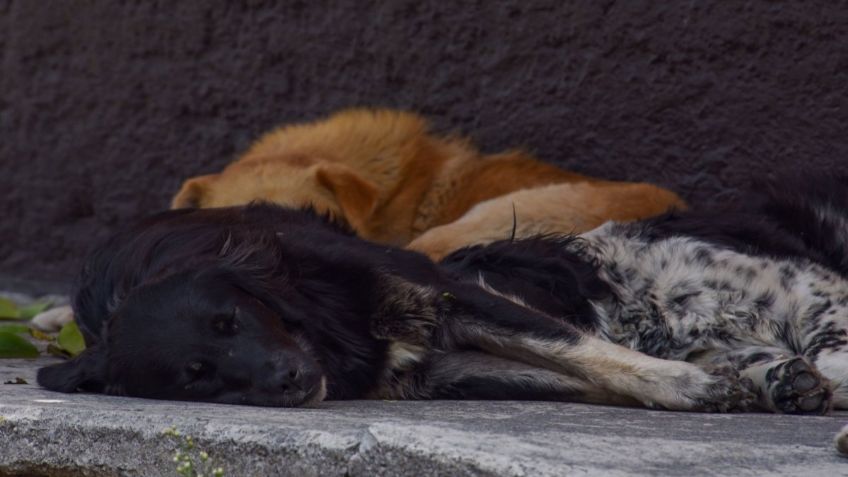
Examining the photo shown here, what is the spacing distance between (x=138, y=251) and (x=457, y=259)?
39.7 inches

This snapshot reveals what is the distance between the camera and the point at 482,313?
3.58 metres

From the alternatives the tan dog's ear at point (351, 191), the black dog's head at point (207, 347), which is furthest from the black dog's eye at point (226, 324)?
the tan dog's ear at point (351, 191)

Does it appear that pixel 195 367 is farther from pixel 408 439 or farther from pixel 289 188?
pixel 289 188

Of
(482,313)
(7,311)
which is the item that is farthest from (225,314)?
(7,311)

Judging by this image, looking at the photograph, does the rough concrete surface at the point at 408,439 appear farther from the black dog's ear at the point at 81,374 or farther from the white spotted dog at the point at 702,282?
the white spotted dog at the point at 702,282

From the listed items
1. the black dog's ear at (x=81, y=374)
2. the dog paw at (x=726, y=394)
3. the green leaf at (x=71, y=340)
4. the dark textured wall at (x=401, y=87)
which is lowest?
the green leaf at (x=71, y=340)

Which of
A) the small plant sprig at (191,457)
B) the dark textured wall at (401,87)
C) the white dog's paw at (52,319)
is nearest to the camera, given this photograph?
the small plant sprig at (191,457)

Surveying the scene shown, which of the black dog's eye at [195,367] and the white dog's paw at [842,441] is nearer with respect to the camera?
the white dog's paw at [842,441]

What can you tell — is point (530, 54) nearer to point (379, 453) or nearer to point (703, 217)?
point (703, 217)

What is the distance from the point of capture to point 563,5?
558 centimetres

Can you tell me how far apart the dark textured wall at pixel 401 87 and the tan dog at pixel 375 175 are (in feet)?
0.40

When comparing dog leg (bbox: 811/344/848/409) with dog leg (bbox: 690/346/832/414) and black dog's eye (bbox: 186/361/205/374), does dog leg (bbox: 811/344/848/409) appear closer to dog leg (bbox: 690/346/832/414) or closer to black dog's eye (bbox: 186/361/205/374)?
dog leg (bbox: 690/346/832/414)

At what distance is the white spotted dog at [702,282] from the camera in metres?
3.87

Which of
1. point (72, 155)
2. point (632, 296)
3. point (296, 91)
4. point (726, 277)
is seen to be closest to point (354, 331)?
point (632, 296)
